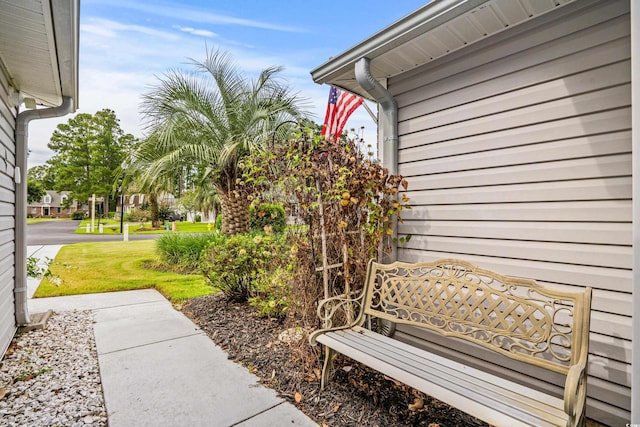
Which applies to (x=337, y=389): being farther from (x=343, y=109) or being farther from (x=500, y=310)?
(x=343, y=109)

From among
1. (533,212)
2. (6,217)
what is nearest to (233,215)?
(6,217)

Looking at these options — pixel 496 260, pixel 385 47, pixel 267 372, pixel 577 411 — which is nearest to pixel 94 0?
pixel 385 47

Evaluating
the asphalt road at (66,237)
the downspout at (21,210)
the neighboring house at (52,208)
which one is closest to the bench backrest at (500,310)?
the downspout at (21,210)

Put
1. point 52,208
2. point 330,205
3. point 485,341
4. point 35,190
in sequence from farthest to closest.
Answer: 1. point 52,208
2. point 35,190
3. point 330,205
4. point 485,341

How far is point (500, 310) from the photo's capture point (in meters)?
2.22

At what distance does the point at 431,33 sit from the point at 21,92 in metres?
4.52

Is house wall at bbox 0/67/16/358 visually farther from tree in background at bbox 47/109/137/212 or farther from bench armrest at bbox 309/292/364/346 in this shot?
tree in background at bbox 47/109/137/212

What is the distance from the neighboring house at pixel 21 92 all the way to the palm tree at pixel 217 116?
7.76 feet

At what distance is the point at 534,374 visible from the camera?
2150 millimetres

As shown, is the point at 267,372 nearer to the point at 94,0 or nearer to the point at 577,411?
the point at 577,411

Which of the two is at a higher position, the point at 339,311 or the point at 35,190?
the point at 35,190

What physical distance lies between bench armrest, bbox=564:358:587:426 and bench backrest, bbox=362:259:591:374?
16 cm

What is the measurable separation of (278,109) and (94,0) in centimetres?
420

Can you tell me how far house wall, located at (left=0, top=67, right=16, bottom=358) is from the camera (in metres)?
3.04
